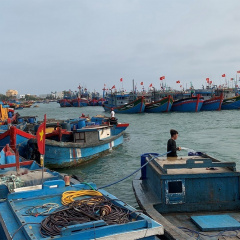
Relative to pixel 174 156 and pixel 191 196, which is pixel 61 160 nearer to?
pixel 174 156

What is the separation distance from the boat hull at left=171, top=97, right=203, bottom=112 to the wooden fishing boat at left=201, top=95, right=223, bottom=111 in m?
2.16

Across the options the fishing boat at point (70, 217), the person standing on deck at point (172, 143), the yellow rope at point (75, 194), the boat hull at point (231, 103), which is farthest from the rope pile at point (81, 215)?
the boat hull at point (231, 103)

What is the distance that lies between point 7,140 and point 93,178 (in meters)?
4.91

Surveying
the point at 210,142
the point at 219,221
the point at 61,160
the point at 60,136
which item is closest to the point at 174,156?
the point at 219,221

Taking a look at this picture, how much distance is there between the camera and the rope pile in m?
4.23

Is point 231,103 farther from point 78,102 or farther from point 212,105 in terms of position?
point 78,102

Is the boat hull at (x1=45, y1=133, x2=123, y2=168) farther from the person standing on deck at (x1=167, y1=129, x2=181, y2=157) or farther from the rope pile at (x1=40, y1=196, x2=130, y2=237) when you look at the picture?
the rope pile at (x1=40, y1=196, x2=130, y2=237)

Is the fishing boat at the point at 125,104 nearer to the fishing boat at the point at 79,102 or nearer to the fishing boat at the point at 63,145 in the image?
the fishing boat at the point at 63,145

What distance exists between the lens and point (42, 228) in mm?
4254

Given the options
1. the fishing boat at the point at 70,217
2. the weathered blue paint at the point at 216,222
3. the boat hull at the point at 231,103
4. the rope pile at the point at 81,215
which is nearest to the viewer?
the fishing boat at the point at 70,217

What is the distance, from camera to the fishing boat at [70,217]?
13.2ft

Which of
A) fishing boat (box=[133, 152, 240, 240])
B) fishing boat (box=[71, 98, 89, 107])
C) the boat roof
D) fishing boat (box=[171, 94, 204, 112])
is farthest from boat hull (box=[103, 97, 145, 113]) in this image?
fishing boat (box=[71, 98, 89, 107])

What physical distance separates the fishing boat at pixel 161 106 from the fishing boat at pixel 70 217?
51.0m


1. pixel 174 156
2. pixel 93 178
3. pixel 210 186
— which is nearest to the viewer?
Result: pixel 210 186
